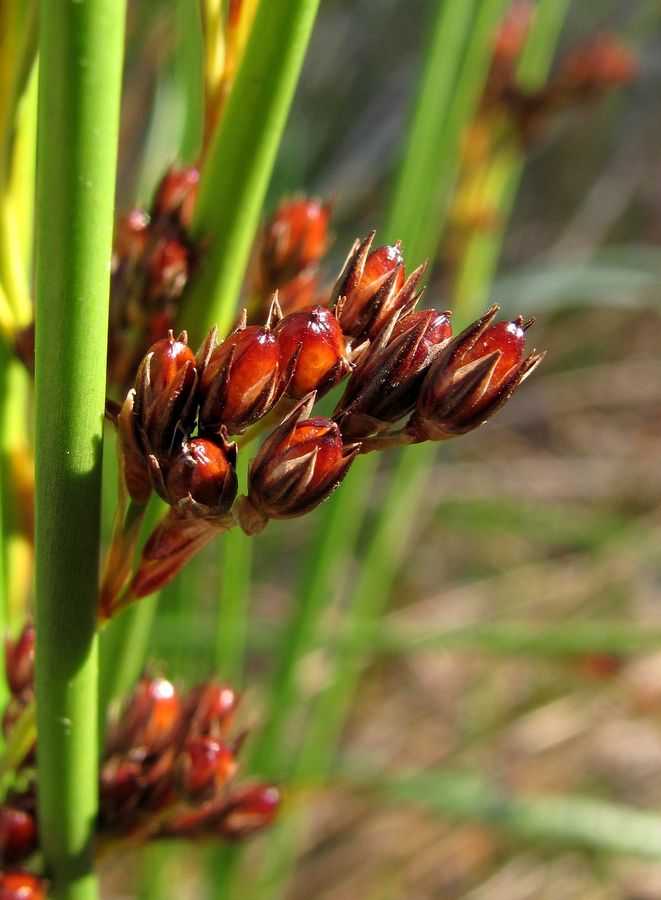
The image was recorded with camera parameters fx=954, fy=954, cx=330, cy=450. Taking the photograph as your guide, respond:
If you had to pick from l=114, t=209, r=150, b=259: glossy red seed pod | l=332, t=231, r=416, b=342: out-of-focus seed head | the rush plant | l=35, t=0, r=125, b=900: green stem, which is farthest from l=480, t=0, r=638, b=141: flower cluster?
l=35, t=0, r=125, b=900: green stem

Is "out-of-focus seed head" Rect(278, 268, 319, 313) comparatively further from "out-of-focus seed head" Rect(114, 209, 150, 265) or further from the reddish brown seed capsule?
the reddish brown seed capsule

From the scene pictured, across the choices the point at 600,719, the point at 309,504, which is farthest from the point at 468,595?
the point at 309,504

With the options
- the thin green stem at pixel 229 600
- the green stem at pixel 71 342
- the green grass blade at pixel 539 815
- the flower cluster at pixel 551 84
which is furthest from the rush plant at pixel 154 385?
the flower cluster at pixel 551 84

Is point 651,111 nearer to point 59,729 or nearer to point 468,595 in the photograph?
point 468,595

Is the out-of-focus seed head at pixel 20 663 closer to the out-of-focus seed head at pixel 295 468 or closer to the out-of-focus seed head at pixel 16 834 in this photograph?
the out-of-focus seed head at pixel 16 834

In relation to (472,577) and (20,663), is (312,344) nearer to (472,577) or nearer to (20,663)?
(20,663)

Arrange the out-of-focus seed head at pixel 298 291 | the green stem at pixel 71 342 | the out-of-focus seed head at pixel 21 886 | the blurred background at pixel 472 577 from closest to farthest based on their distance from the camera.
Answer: the green stem at pixel 71 342, the out-of-focus seed head at pixel 21 886, the out-of-focus seed head at pixel 298 291, the blurred background at pixel 472 577
